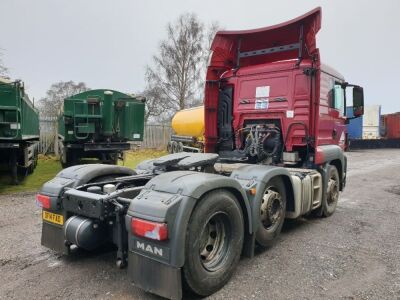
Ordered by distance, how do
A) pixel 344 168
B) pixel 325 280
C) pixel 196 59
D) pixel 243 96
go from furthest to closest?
pixel 196 59
pixel 344 168
pixel 243 96
pixel 325 280

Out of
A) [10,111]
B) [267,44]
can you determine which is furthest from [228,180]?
[10,111]

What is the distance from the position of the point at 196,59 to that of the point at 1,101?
26.1 meters

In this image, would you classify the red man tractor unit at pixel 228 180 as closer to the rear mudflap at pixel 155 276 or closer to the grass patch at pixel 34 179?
the rear mudflap at pixel 155 276

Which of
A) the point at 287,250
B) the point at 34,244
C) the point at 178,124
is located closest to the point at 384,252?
the point at 287,250

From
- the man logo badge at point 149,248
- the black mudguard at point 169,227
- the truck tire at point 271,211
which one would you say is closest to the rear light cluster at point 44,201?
the black mudguard at point 169,227

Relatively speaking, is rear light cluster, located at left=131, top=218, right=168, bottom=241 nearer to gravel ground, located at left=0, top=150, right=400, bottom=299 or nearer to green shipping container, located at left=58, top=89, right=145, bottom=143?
gravel ground, located at left=0, top=150, right=400, bottom=299

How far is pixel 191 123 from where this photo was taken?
666 inches

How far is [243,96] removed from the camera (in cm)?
643

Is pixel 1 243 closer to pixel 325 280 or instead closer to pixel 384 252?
pixel 325 280

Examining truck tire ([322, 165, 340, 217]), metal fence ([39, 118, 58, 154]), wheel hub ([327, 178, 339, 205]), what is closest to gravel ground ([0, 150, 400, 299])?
truck tire ([322, 165, 340, 217])

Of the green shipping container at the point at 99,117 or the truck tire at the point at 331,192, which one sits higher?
the green shipping container at the point at 99,117

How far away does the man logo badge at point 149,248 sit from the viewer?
9.52ft

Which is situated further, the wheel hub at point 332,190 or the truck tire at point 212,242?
the wheel hub at point 332,190

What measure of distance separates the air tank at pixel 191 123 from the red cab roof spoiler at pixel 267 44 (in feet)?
30.6
